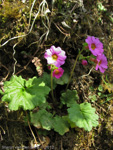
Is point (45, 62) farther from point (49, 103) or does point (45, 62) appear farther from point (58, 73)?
point (49, 103)

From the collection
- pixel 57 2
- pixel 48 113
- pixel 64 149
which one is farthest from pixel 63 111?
pixel 57 2

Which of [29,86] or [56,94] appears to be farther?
[56,94]

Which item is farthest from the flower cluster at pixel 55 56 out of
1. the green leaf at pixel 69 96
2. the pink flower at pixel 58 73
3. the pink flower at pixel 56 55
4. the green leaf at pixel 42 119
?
the green leaf at pixel 42 119

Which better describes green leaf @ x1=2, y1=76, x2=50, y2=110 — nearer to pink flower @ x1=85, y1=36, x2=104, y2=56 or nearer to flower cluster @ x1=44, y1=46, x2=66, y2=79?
flower cluster @ x1=44, y1=46, x2=66, y2=79

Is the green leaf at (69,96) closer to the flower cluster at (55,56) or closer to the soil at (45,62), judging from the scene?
the soil at (45,62)

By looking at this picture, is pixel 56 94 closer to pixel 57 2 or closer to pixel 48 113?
pixel 48 113
